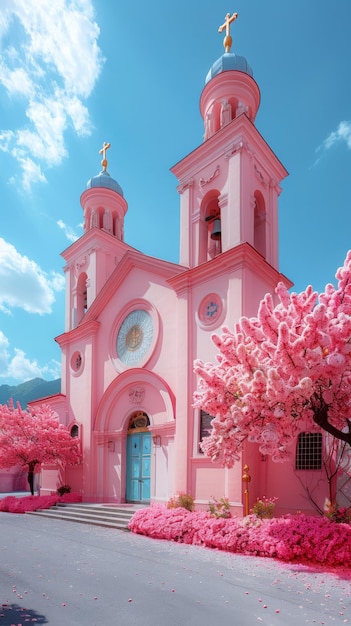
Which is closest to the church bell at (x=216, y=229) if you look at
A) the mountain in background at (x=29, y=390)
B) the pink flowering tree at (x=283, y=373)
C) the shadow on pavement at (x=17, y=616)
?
the pink flowering tree at (x=283, y=373)

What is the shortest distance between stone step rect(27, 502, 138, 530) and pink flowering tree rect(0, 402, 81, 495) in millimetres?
1846

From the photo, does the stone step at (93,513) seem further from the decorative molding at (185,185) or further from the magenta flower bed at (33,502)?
the decorative molding at (185,185)

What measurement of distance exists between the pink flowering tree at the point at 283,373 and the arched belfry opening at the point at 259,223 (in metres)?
7.19

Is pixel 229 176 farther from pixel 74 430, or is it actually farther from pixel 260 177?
pixel 74 430

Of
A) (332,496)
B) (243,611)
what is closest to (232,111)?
(332,496)

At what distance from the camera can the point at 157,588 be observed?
6.75 meters

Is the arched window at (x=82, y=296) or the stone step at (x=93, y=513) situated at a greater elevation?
the arched window at (x=82, y=296)

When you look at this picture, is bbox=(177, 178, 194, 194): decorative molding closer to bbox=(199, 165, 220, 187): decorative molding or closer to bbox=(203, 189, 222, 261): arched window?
bbox=(199, 165, 220, 187): decorative molding

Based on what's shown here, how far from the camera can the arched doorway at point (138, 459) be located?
15156 millimetres

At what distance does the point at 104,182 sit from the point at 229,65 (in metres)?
7.94

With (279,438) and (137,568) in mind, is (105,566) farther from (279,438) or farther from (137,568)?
(279,438)

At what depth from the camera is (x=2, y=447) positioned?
56.7 feet

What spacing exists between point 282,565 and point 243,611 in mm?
2797

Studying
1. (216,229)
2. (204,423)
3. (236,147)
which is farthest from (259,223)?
(204,423)
